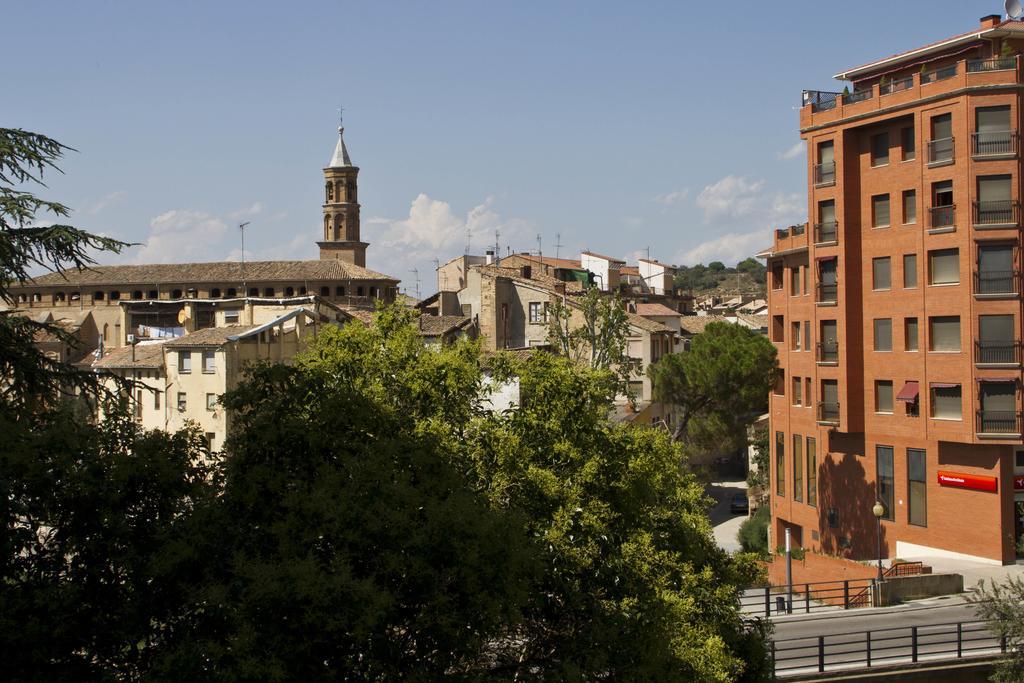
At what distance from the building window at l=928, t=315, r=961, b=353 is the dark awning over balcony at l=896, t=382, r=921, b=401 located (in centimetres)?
142

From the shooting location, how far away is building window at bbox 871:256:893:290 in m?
40.8

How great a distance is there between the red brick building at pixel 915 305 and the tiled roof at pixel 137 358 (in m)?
30.6

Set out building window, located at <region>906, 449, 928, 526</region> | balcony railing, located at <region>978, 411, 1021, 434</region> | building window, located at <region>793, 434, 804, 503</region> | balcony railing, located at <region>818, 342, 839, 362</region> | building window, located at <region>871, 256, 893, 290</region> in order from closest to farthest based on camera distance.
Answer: balcony railing, located at <region>978, 411, 1021, 434</region>
building window, located at <region>906, 449, 928, 526</region>
building window, located at <region>871, 256, 893, 290</region>
balcony railing, located at <region>818, 342, 839, 362</region>
building window, located at <region>793, 434, 804, 503</region>

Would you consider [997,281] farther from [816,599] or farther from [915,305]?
[816,599]

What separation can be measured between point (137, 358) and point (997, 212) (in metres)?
41.0

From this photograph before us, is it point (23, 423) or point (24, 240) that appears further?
point (24, 240)

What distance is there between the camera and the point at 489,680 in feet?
48.6

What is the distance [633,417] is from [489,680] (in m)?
46.3

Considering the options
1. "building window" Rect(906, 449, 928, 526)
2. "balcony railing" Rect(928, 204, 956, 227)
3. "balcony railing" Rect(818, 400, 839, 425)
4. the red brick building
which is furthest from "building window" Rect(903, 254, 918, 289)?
"building window" Rect(906, 449, 928, 526)

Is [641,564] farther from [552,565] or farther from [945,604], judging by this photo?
[945,604]

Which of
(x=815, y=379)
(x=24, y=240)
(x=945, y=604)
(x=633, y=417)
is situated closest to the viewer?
(x=24, y=240)

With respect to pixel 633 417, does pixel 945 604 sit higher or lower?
lower

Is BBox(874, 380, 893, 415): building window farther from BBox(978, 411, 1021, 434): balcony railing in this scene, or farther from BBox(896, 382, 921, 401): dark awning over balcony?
BBox(978, 411, 1021, 434): balcony railing

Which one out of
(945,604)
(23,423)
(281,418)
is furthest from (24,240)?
(945,604)
